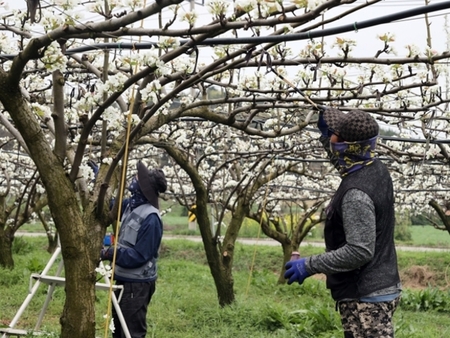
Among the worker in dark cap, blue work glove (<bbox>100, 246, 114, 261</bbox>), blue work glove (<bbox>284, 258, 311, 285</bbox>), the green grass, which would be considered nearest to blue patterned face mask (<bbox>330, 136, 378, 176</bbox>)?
blue work glove (<bbox>284, 258, 311, 285</bbox>)

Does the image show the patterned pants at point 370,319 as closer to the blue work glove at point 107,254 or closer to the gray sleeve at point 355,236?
the gray sleeve at point 355,236

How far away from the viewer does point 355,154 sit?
11.5 feet

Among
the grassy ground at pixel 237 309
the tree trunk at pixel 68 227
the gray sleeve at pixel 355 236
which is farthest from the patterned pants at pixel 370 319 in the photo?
the grassy ground at pixel 237 309

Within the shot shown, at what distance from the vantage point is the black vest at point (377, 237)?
3.38 metres

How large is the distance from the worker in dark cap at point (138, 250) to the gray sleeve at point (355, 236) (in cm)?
193

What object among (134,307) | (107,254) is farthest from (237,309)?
(107,254)

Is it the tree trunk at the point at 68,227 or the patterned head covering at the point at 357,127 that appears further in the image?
the tree trunk at the point at 68,227

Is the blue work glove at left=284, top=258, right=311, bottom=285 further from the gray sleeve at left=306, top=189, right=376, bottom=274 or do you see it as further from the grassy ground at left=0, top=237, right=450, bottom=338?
the grassy ground at left=0, top=237, right=450, bottom=338

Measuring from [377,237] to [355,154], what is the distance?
17.0 inches

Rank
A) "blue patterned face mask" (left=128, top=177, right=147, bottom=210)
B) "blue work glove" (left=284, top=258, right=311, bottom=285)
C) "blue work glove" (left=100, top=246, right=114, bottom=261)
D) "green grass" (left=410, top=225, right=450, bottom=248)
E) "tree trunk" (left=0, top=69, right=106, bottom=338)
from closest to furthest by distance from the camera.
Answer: "blue work glove" (left=284, top=258, right=311, bottom=285), "tree trunk" (left=0, top=69, right=106, bottom=338), "blue work glove" (left=100, top=246, right=114, bottom=261), "blue patterned face mask" (left=128, top=177, right=147, bottom=210), "green grass" (left=410, top=225, right=450, bottom=248)

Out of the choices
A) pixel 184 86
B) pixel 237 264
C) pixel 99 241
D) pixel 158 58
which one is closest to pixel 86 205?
pixel 99 241

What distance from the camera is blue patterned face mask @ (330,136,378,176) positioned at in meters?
3.48

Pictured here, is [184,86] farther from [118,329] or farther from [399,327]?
[399,327]

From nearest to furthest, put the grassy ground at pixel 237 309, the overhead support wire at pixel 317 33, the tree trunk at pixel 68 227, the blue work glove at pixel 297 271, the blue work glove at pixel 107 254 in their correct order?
the overhead support wire at pixel 317 33, the blue work glove at pixel 297 271, the tree trunk at pixel 68 227, the blue work glove at pixel 107 254, the grassy ground at pixel 237 309
